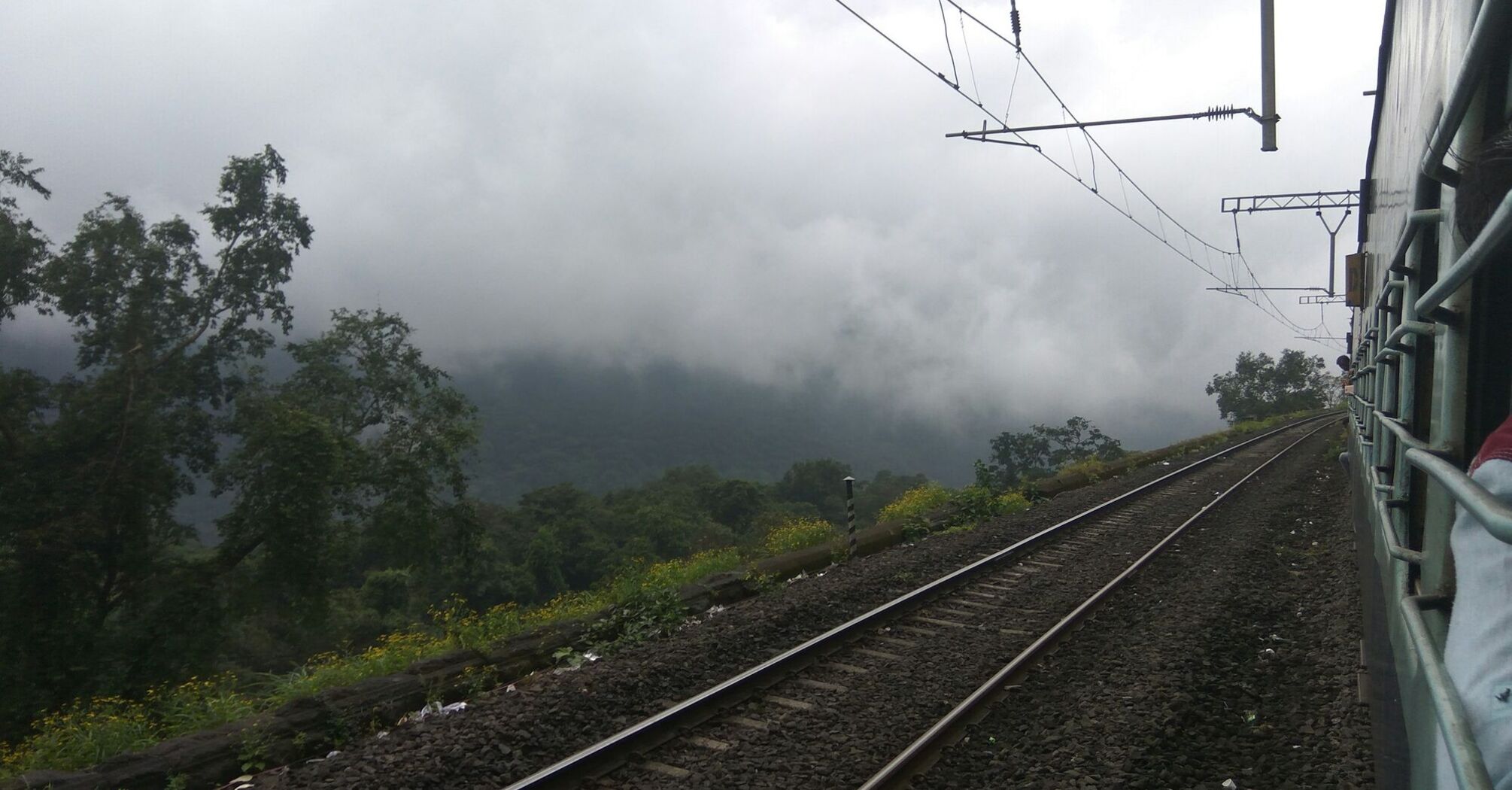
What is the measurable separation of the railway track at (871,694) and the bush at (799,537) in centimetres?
297

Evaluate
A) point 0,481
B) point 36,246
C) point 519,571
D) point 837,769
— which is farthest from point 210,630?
point 837,769

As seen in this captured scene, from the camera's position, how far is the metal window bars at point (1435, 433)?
1.35 m

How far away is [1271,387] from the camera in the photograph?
85.2 metres

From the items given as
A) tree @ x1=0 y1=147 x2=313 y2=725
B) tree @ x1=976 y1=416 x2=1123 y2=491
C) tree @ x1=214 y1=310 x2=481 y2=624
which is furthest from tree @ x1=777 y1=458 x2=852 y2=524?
tree @ x1=0 y1=147 x2=313 y2=725

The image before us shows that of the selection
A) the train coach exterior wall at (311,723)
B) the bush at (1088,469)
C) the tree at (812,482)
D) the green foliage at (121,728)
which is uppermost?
the bush at (1088,469)

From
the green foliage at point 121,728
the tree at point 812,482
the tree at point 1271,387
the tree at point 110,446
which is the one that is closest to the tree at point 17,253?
the tree at point 110,446

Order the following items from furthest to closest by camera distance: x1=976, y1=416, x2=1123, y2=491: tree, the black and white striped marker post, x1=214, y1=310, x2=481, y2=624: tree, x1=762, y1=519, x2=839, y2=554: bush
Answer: x1=976, y1=416, x2=1123, y2=491: tree < x1=214, y1=310, x2=481, y2=624: tree < x1=762, y1=519, x2=839, y2=554: bush < the black and white striped marker post

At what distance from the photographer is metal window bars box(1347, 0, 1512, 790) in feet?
4.44

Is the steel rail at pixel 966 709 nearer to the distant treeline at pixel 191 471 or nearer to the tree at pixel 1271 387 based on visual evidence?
the distant treeline at pixel 191 471

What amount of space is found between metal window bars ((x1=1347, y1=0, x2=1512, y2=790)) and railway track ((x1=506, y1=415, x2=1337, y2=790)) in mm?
3111

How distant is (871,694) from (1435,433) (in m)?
4.95

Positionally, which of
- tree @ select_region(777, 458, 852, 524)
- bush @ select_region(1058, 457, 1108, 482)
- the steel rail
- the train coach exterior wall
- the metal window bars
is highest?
the metal window bars

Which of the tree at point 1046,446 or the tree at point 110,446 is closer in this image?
the tree at point 110,446

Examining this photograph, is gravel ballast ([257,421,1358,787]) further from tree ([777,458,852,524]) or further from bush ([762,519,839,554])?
tree ([777,458,852,524])
